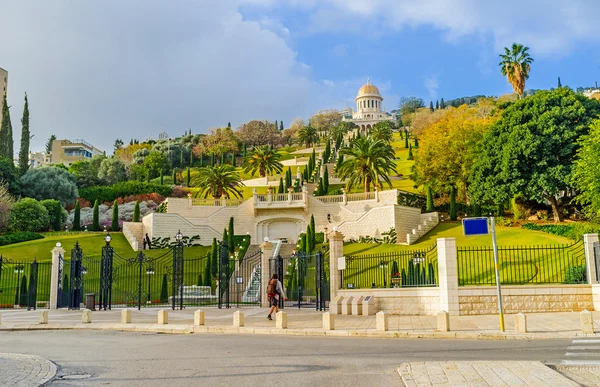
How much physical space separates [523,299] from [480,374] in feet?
39.5

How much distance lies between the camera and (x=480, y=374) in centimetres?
842

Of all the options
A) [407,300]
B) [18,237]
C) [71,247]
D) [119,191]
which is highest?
[119,191]

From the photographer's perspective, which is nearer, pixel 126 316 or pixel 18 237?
pixel 126 316

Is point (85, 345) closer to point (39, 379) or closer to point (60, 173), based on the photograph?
point (39, 379)

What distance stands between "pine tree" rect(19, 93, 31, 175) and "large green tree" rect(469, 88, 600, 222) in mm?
62478

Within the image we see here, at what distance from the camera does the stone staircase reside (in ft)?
153

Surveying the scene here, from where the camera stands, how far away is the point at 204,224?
53.8 metres

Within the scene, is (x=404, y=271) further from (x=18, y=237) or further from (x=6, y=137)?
(x=6, y=137)

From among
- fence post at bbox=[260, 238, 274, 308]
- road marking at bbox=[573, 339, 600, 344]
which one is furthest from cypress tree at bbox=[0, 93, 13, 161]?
road marking at bbox=[573, 339, 600, 344]

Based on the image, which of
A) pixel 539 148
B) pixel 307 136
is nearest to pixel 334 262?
pixel 539 148

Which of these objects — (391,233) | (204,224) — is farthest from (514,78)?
(204,224)

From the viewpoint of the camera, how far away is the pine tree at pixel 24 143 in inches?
3018

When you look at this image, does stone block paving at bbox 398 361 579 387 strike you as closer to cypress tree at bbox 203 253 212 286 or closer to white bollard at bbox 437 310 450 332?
white bollard at bbox 437 310 450 332

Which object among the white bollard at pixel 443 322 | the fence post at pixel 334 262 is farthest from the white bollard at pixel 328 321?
the fence post at pixel 334 262
